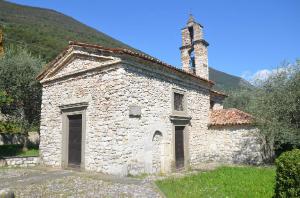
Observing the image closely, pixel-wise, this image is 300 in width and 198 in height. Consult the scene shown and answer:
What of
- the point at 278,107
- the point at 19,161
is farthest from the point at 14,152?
the point at 278,107

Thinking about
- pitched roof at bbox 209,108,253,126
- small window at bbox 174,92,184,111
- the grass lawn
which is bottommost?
the grass lawn

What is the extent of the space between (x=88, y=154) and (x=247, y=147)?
772 cm

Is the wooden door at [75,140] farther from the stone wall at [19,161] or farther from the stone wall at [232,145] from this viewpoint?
the stone wall at [232,145]

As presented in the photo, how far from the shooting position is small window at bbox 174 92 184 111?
12.7 metres

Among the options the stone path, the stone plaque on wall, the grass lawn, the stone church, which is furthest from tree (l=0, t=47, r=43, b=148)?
the grass lawn

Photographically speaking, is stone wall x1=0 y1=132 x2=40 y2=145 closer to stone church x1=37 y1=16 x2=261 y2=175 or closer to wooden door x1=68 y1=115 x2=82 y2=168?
stone church x1=37 y1=16 x2=261 y2=175

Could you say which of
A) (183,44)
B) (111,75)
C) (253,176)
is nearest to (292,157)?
(253,176)

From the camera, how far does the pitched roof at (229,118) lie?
14.1 meters

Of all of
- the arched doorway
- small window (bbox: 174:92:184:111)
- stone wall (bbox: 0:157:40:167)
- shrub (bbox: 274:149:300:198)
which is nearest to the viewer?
shrub (bbox: 274:149:300:198)

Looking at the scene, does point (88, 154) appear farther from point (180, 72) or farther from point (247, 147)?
point (247, 147)

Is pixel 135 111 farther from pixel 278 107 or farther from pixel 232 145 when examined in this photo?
pixel 232 145

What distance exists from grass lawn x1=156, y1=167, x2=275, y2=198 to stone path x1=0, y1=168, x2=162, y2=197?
2.10 feet

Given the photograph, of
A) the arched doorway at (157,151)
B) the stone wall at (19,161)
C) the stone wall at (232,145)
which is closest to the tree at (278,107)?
the stone wall at (232,145)

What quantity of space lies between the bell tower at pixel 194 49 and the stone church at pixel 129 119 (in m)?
1.52
